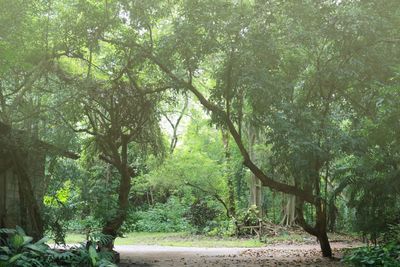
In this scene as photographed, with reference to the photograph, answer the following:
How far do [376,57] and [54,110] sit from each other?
8.41 metres

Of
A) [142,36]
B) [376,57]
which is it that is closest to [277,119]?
[376,57]

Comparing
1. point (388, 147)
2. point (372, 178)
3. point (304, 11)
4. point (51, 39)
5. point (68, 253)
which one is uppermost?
point (304, 11)

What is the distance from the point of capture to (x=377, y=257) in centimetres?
862

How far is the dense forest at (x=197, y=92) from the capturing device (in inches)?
403

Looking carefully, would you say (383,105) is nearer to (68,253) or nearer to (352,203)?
(352,203)

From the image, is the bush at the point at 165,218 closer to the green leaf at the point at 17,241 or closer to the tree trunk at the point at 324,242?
the tree trunk at the point at 324,242

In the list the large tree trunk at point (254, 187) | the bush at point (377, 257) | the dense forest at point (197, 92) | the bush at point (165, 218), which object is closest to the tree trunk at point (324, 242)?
the dense forest at point (197, 92)

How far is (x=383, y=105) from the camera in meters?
8.95

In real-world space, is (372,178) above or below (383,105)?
below

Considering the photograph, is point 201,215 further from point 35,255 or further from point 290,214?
point 35,255

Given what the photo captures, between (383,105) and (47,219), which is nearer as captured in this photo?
(383,105)

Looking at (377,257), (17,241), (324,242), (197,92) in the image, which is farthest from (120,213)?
(377,257)

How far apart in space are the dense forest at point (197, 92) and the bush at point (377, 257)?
0.35 feet

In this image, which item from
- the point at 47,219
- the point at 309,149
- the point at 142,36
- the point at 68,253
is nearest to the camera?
the point at 68,253
